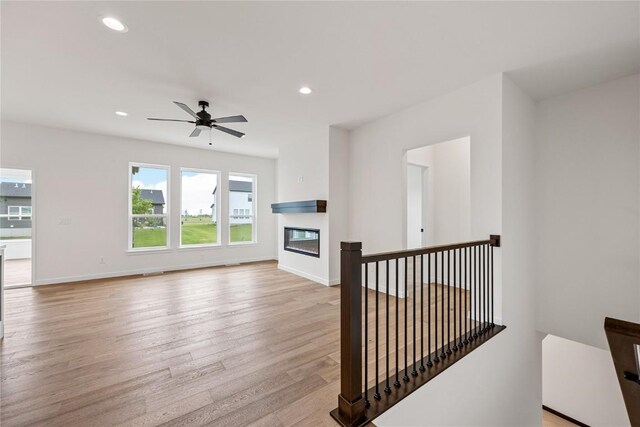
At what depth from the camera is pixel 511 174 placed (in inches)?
122

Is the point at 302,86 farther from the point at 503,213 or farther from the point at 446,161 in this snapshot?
the point at 446,161

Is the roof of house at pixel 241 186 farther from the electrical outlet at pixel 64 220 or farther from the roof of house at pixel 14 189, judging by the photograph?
the roof of house at pixel 14 189

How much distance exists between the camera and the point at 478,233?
10.3 ft

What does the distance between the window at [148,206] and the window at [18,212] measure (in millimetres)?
3460

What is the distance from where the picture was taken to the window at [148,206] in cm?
570

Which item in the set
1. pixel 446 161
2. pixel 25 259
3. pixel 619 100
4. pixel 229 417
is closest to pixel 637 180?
pixel 619 100

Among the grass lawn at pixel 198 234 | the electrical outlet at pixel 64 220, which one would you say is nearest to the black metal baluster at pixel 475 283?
the grass lawn at pixel 198 234

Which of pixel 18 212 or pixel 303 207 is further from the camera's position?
pixel 18 212

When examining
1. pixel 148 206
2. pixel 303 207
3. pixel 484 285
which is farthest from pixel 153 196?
pixel 484 285

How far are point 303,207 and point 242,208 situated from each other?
2.63 m

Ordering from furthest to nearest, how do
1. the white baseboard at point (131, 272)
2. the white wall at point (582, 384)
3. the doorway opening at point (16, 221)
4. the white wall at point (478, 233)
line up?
1. the doorway opening at point (16, 221)
2. the white baseboard at point (131, 272)
3. the white wall at point (582, 384)
4. the white wall at point (478, 233)

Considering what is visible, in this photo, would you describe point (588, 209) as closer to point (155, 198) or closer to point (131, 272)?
point (155, 198)

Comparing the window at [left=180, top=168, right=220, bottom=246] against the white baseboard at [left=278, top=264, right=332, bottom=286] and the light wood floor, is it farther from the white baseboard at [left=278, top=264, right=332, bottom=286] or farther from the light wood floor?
the light wood floor

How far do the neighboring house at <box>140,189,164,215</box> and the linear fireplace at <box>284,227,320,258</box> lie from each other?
113 inches
